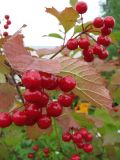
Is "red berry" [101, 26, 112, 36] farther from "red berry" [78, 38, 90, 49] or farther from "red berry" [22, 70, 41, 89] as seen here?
"red berry" [22, 70, 41, 89]

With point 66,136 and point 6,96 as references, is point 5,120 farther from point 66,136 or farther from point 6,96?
point 66,136

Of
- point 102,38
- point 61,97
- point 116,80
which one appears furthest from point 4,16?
point 61,97

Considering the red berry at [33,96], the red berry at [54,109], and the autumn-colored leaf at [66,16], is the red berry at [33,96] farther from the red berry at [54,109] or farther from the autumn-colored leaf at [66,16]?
the autumn-colored leaf at [66,16]

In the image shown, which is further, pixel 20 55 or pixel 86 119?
pixel 86 119

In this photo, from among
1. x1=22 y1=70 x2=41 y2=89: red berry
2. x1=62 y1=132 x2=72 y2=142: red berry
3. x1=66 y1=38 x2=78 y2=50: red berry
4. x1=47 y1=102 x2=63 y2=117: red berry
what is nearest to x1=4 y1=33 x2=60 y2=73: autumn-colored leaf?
x1=22 y1=70 x2=41 y2=89: red berry

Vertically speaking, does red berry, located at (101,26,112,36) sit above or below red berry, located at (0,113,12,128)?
above

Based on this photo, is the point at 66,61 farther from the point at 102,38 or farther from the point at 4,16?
the point at 4,16
